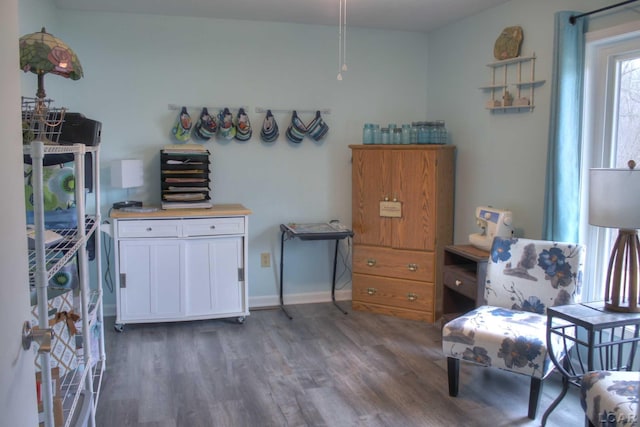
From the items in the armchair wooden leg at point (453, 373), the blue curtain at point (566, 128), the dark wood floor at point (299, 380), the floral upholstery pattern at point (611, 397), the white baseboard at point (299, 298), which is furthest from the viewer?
the white baseboard at point (299, 298)

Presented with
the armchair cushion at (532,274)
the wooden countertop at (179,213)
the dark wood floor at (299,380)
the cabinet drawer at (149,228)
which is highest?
the wooden countertop at (179,213)

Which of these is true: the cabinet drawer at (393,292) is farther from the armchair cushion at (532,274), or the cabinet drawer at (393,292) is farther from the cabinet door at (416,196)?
the armchair cushion at (532,274)

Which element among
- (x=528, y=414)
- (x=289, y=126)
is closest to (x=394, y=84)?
(x=289, y=126)

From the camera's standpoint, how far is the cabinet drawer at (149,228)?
3.76 meters

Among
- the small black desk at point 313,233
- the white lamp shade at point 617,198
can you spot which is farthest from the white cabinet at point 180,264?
the white lamp shade at point 617,198

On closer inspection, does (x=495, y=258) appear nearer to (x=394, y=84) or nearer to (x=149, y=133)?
(x=394, y=84)

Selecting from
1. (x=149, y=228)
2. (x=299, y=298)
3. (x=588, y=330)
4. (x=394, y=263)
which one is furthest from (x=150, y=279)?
(x=588, y=330)

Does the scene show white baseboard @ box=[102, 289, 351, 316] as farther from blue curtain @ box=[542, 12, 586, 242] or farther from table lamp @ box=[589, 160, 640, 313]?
table lamp @ box=[589, 160, 640, 313]

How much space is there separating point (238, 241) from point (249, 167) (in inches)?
28.6

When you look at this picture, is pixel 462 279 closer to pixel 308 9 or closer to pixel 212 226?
pixel 212 226

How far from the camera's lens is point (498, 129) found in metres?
3.81

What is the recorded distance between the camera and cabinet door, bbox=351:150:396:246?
4.21 meters

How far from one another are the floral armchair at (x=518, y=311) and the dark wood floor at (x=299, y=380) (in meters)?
0.22

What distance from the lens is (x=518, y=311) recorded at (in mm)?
3031
